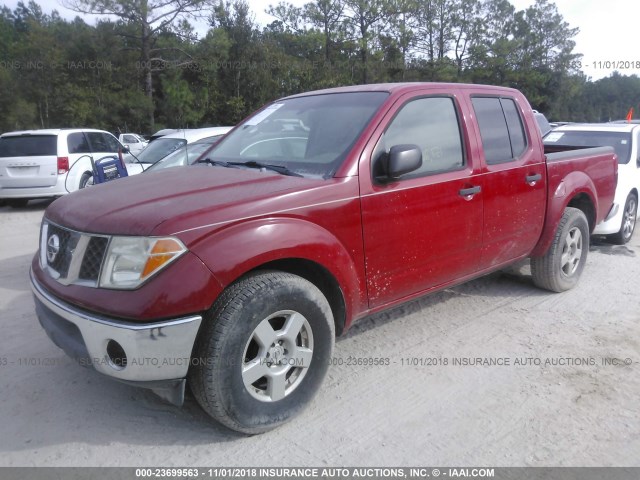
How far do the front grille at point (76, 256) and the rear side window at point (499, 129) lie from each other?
2851 mm

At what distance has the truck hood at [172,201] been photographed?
2568 mm

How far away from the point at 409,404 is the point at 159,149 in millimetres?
8063

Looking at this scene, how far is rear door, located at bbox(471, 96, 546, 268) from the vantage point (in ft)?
13.3

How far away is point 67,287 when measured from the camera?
2.69m

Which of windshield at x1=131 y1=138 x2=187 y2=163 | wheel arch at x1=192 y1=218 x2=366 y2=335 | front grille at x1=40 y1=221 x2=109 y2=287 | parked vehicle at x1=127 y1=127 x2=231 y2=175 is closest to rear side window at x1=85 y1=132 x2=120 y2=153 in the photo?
parked vehicle at x1=127 y1=127 x2=231 y2=175

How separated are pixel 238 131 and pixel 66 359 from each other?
210cm

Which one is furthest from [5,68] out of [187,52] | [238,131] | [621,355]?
[621,355]

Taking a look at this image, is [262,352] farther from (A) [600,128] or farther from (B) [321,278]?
(A) [600,128]

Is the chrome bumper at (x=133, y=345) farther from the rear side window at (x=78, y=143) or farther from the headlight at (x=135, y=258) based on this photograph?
the rear side window at (x=78, y=143)

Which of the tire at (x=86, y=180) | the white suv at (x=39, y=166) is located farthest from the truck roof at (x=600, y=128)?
the tire at (x=86, y=180)

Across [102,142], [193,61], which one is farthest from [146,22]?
[102,142]

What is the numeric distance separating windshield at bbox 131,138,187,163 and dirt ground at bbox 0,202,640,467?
17.8 ft

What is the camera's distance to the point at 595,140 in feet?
26.1

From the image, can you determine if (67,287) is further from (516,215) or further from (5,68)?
(5,68)
